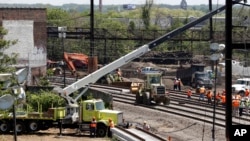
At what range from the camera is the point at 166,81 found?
201 ft

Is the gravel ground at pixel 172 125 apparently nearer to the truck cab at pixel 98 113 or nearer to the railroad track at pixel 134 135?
the truck cab at pixel 98 113

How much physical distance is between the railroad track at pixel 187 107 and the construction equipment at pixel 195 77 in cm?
724

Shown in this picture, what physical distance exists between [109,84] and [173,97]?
29.8ft

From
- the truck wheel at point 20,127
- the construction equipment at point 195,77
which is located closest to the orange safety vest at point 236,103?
the truck wheel at point 20,127

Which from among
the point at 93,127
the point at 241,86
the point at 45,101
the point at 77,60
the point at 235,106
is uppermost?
the point at 77,60

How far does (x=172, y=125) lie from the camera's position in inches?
1388

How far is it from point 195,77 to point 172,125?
23288 mm

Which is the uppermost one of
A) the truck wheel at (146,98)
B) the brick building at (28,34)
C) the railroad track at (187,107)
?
the brick building at (28,34)

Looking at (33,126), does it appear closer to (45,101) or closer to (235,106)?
(45,101)

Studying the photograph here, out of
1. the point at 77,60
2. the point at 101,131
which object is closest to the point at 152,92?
the point at 101,131

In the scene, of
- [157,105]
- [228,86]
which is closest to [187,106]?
[157,105]

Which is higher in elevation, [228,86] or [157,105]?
[228,86]

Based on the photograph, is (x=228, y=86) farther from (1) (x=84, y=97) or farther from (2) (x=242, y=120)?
(1) (x=84, y=97)

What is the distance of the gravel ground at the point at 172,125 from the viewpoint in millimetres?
31936
